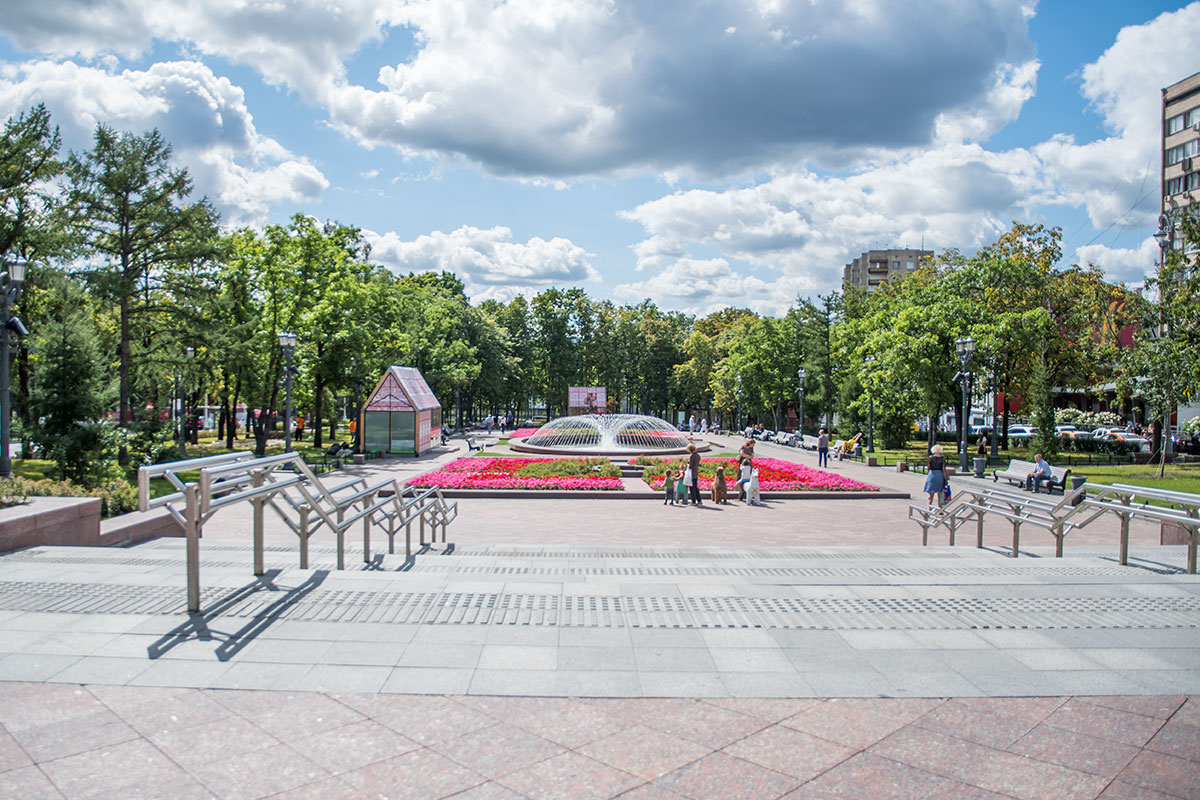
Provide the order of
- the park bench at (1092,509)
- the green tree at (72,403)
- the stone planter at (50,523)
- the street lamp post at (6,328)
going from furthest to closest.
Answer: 1. the green tree at (72,403)
2. the street lamp post at (6,328)
3. the stone planter at (50,523)
4. the park bench at (1092,509)

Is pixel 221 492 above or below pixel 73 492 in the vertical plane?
above

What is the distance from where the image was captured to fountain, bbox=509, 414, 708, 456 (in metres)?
31.7

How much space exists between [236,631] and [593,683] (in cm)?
268

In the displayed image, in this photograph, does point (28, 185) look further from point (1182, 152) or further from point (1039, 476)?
point (1182, 152)

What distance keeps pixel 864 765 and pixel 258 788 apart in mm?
2946

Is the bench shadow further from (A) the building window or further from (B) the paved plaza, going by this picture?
(A) the building window

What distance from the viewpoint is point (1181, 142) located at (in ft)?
185

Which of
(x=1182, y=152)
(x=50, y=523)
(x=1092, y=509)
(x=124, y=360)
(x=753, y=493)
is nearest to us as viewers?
(x=50, y=523)

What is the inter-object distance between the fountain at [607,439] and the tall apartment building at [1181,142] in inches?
1786

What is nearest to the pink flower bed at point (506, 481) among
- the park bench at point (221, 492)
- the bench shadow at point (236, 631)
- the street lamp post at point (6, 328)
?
the street lamp post at point (6, 328)

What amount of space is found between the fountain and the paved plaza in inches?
925

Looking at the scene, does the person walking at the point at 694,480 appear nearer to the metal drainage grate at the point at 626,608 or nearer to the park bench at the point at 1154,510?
the park bench at the point at 1154,510

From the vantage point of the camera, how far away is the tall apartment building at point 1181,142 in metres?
55.1

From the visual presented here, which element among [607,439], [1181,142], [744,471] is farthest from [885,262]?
[744,471]
